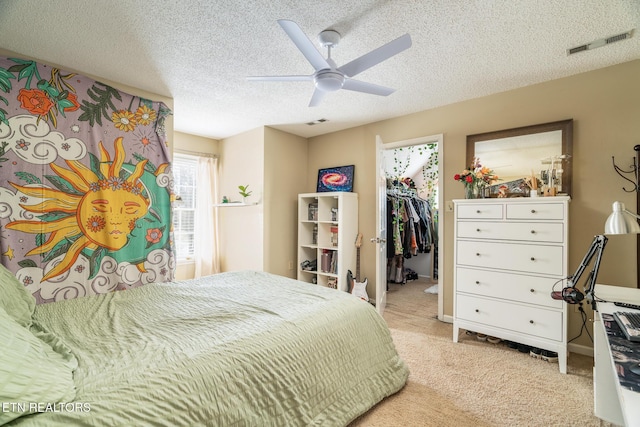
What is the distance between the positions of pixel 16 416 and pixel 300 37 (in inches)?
73.3

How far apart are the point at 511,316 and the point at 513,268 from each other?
16.1 inches

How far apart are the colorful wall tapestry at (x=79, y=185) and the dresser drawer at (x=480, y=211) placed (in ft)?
9.86

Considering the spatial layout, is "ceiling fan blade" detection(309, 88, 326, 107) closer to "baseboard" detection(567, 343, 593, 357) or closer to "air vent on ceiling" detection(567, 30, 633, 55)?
"air vent on ceiling" detection(567, 30, 633, 55)

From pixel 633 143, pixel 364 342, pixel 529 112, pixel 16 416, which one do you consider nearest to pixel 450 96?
pixel 529 112

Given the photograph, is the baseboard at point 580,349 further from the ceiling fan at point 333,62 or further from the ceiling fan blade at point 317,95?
the ceiling fan blade at point 317,95

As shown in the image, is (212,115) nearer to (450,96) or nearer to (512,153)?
(450,96)

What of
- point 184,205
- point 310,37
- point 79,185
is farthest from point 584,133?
point 184,205

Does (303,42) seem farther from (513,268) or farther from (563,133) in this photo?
(563,133)

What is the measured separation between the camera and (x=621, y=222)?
4.76 ft

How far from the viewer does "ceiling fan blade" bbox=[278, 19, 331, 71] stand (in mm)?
1465

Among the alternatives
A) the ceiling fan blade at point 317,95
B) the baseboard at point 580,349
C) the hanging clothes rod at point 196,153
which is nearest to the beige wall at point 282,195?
the hanging clothes rod at point 196,153

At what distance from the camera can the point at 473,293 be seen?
101 inches

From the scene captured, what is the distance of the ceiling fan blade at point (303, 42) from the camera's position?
1.46 m

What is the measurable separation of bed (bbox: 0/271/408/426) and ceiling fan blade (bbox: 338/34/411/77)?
1.54m
